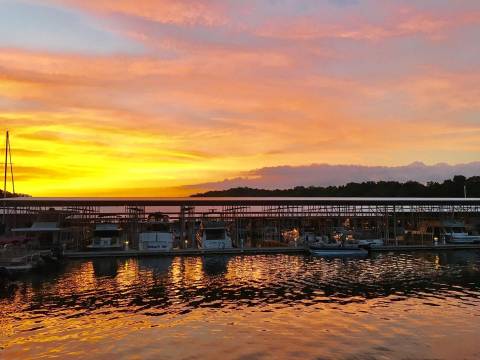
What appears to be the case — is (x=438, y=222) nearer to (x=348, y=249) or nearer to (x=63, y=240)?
(x=348, y=249)

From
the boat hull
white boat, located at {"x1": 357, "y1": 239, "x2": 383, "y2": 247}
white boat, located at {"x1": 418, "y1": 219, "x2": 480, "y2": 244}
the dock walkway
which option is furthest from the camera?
white boat, located at {"x1": 418, "y1": 219, "x2": 480, "y2": 244}

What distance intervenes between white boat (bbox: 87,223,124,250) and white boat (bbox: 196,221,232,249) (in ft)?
41.0

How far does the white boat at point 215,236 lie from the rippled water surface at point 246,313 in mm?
17664

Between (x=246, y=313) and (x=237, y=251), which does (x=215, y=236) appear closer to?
(x=237, y=251)

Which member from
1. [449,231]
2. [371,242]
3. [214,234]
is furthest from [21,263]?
[449,231]

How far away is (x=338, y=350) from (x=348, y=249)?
145 feet

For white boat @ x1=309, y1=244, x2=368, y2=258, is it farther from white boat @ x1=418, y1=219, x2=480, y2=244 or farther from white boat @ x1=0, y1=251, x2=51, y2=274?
white boat @ x1=0, y1=251, x2=51, y2=274

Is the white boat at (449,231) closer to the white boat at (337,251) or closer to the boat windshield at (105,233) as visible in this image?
the white boat at (337,251)

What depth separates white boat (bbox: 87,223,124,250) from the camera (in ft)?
214

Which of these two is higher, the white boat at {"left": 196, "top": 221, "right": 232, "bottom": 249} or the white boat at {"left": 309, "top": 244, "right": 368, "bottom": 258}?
the white boat at {"left": 196, "top": 221, "right": 232, "bottom": 249}

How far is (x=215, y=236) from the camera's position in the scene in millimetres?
69438

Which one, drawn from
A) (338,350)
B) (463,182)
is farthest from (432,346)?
(463,182)

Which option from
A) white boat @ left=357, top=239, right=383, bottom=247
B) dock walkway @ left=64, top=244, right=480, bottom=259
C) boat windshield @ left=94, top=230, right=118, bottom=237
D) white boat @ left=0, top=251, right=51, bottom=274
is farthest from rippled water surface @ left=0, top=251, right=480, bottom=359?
white boat @ left=357, top=239, right=383, bottom=247

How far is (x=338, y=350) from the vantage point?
22031mm
